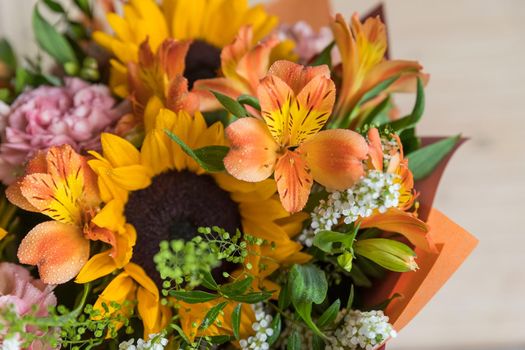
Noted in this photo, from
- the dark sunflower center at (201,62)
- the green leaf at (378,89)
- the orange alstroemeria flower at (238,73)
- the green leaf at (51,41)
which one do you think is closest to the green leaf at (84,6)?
the green leaf at (51,41)

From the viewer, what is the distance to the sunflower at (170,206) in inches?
21.8

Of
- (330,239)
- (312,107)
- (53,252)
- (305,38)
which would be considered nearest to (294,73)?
(312,107)

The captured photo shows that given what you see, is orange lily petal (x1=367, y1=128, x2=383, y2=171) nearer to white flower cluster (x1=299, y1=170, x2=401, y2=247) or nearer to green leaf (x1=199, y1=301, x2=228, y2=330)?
white flower cluster (x1=299, y1=170, x2=401, y2=247)

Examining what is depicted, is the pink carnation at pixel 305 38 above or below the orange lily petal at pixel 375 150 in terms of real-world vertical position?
above

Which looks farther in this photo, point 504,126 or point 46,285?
point 504,126

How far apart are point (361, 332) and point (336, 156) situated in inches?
5.5

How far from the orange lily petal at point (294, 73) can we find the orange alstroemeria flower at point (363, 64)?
0.38 feet

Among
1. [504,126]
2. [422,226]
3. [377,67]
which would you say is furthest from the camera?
[504,126]

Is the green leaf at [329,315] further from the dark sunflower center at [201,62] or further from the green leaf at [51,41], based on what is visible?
the green leaf at [51,41]

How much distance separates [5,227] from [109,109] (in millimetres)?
153

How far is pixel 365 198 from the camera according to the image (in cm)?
48

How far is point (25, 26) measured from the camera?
40.2 inches

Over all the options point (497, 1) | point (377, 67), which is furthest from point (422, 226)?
point (497, 1)

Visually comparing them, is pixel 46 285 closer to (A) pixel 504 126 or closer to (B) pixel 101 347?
(B) pixel 101 347
